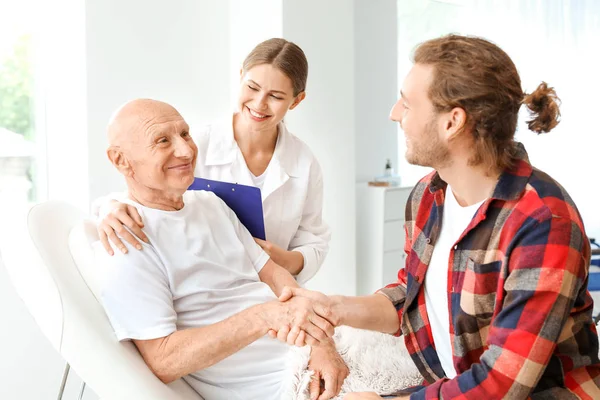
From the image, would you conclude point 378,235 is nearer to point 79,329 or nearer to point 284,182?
point 284,182

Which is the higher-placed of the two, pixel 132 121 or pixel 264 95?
pixel 264 95

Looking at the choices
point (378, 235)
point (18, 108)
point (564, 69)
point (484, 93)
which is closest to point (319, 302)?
point (484, 93)

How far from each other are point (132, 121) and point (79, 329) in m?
0.57

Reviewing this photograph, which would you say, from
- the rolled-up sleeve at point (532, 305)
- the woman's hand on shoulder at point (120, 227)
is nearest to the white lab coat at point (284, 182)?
the woman's hand on shoulder at point (120, 227)

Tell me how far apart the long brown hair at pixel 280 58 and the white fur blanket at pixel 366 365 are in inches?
33.7

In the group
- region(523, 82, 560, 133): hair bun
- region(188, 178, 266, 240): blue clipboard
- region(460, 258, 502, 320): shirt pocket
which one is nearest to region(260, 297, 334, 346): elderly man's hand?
region(460, 258, 502, 320): shirt pocket

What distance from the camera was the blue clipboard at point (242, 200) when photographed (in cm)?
214

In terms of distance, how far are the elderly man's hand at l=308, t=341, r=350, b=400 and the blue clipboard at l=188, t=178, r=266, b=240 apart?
508 millimetres

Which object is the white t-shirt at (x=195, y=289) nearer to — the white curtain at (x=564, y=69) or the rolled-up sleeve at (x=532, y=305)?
the rolled-up sleeve at (x=532, y=305)

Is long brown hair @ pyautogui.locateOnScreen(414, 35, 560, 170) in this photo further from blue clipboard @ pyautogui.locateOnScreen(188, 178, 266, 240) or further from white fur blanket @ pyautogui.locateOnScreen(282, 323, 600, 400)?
blue clipboard @ pyautogui.locateOnScreen(188, 178, 266, 240)

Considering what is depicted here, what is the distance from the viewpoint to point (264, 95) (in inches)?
87.1

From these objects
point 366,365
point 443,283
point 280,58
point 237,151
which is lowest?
point 366,365

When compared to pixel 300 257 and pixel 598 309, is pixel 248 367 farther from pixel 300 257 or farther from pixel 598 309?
pixel 598 309

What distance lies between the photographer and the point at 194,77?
12.3ft
